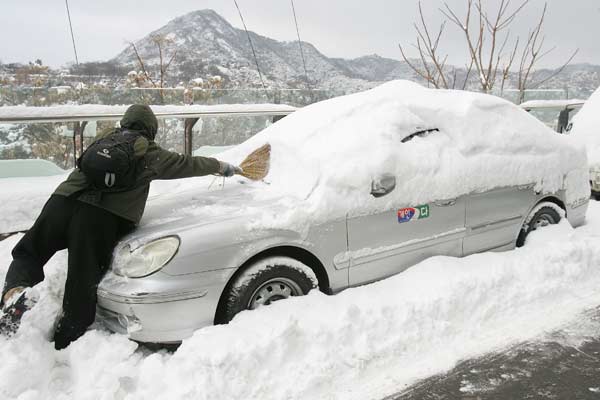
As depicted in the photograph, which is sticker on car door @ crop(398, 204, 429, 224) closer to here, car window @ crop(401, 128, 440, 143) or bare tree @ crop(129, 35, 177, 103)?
car window @ crop(401, 128, 440, 143)

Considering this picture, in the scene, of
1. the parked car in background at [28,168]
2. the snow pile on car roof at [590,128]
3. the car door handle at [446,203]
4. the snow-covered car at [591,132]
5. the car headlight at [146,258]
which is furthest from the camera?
the snow pile on car roof at [590,128]

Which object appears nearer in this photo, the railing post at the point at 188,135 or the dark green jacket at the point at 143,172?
the dark green jacket at the point at 143,172

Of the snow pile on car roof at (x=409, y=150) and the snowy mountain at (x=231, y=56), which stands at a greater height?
the snowy mountain at (x=231, y=56)

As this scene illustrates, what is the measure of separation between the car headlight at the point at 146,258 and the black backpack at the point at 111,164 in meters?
0.42

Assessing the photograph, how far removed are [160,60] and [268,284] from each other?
995cm

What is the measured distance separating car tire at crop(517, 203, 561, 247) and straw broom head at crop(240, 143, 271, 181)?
2.40 metres

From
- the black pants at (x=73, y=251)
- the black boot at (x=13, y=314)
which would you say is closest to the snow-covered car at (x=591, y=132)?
the black pants at (x=73, y=251)

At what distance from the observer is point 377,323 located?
307 cm

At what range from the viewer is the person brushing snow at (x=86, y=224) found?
9.53ft

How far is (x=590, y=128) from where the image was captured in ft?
24.7

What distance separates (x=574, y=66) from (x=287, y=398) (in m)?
14.8

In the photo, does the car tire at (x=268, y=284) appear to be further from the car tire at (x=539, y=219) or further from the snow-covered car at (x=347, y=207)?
the car tire at (x=539, y=219)

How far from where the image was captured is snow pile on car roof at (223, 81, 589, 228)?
348cm

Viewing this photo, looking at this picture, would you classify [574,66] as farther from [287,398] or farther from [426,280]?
[287,398]
